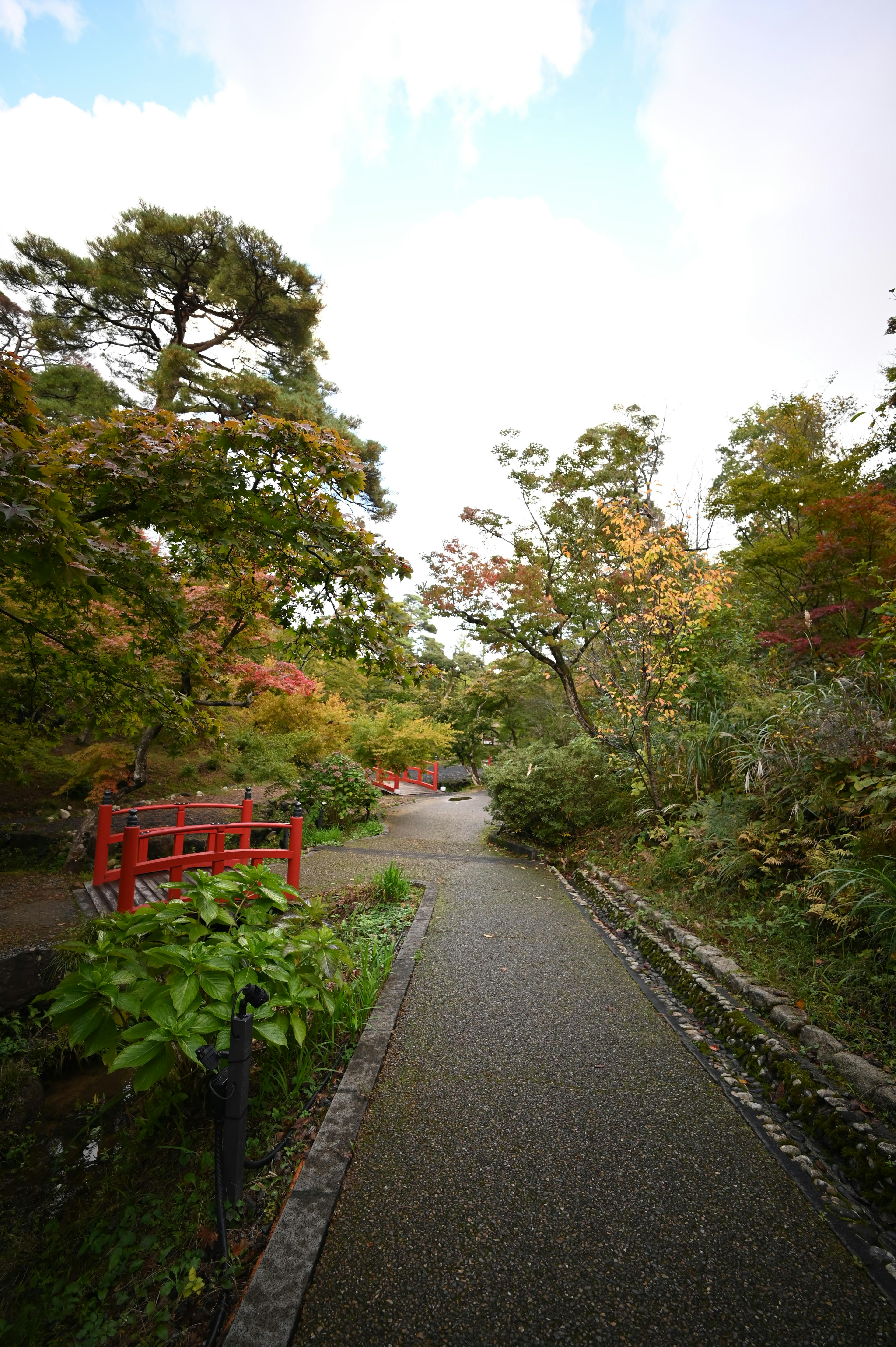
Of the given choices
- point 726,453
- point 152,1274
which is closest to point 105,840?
point 152,1274

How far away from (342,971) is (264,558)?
276 cm

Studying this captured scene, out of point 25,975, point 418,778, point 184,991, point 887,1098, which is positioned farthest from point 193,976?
point 418,778

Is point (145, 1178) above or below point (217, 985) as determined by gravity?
below

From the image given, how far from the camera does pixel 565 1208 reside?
1.88 metres

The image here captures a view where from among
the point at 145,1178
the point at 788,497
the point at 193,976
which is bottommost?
the point at 145,1178

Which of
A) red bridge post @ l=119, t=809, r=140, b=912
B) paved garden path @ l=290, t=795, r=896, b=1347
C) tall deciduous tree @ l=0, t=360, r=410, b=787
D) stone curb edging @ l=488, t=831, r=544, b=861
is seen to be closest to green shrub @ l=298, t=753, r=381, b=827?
stone curb edging @ l=488, t=831, r=544, b=861

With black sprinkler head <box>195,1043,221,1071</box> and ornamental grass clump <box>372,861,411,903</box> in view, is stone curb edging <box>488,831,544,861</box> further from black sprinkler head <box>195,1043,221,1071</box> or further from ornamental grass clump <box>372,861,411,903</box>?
black sprinkler head <box>195,1043,221,1071</box>

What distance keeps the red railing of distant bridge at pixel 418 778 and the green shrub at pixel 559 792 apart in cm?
785

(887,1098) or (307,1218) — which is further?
(887,1098)

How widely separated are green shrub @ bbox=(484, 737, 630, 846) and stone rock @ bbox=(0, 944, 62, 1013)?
5677 millimetres

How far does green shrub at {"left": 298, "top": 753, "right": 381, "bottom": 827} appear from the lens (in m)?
9.19

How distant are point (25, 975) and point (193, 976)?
220 cm

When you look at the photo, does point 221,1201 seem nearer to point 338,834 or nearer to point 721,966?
point 721,966

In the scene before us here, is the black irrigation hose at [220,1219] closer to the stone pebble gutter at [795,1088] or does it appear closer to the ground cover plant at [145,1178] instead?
the ground cover plant at [145,1178]
